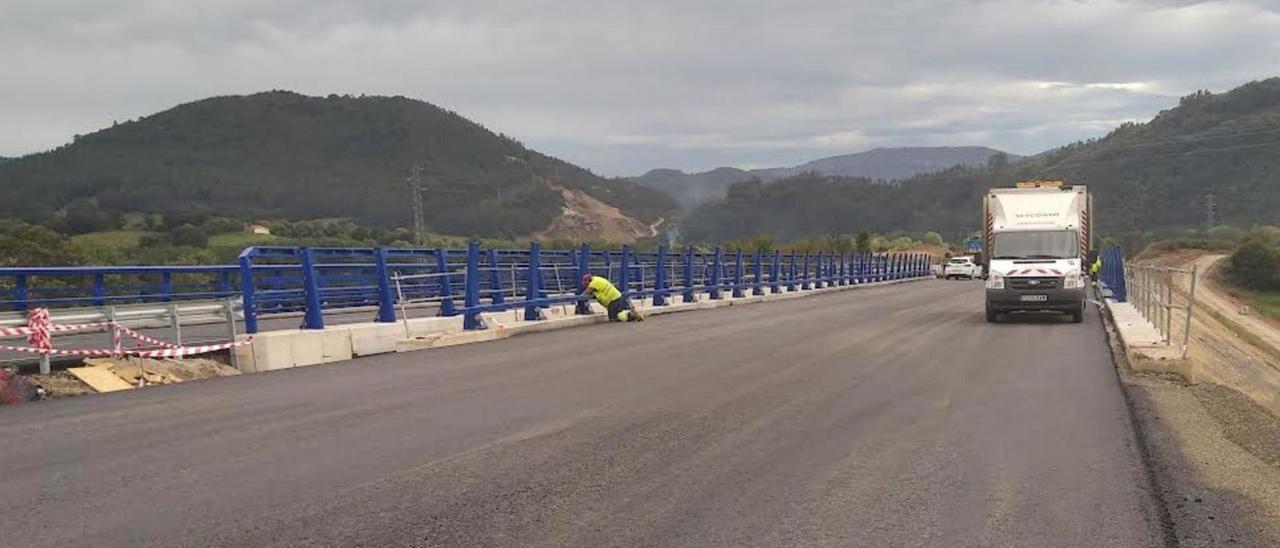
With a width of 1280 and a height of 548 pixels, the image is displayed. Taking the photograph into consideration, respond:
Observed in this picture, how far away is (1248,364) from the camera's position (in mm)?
24234

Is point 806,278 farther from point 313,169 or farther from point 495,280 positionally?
point 313,169

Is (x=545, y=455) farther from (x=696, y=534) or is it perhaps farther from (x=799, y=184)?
(x=799, y=184)

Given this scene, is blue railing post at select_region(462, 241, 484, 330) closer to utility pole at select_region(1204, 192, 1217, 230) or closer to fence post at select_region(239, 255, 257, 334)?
fence post at select_region(239, 255, 257, 334)

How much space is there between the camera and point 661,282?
86.1ft

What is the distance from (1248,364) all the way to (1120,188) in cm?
10960

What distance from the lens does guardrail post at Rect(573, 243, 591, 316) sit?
21797 millimetres

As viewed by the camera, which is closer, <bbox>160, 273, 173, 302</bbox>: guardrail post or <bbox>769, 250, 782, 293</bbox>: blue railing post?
<bbox>160, 273, 173, 302</bbox>: guardrail post

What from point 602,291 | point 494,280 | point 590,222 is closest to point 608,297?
point 602,291

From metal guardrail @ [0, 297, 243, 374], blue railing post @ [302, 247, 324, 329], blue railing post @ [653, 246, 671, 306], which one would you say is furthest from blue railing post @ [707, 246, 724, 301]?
metal guardrail @ [0, 297, 243, 374]

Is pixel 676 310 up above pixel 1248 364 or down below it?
above

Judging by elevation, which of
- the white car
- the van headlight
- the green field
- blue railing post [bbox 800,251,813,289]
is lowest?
the white car

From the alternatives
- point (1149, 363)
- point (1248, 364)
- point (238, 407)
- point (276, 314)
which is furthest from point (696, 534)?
point (1248, 364)

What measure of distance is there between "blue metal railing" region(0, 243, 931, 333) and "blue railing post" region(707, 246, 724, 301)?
4 centimetres

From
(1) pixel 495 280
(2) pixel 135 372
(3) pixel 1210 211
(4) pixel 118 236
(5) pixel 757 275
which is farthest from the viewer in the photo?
(3) pixel 1210 211
